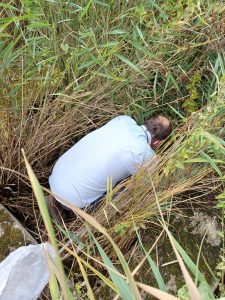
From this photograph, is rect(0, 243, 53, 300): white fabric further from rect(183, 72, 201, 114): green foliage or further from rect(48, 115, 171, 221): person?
rect(183, 72, 201, 114): green foliage

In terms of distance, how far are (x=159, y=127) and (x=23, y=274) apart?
90cm

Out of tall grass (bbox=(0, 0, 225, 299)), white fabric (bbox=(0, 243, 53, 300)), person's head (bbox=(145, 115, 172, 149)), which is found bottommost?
white fabric (bbox=(0, 243, 53, 300))

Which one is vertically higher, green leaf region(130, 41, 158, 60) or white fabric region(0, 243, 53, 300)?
green leaf region(130, 41, 158, 60)

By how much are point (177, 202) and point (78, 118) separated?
64 centimetres

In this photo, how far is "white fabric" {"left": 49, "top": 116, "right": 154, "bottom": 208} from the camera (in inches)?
74.9

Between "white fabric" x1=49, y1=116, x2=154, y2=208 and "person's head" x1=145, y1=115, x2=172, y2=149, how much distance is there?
45 millimetres

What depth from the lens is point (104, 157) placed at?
1.90 meters

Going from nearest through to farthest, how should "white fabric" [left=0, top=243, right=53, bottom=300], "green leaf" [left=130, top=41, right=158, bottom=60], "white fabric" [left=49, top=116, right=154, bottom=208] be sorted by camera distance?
"white fabric" [left=0, top=243, right=53, bottom=300]
"green leaf" [left=130, top=41, right=158, bottom=60]
"white fabric" [left=49, top=116, right=154, bottom=208]

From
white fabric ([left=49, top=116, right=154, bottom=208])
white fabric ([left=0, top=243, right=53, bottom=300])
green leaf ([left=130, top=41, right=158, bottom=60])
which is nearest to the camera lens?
white fabric ([left=0, top=243, right=53, bottom=300])

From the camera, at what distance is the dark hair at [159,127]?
2000 millimetres

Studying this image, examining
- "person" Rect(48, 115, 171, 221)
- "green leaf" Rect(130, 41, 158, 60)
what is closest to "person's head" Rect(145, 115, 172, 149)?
"person" Rect(48, 115, 171, 221)

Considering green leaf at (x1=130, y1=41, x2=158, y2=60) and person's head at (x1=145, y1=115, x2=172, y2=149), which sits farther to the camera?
person's head at (x1=145, y1=115, x2=172, y2=149)

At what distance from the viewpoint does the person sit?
190cm

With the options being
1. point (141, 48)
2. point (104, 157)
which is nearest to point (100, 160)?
point (104, 157)
